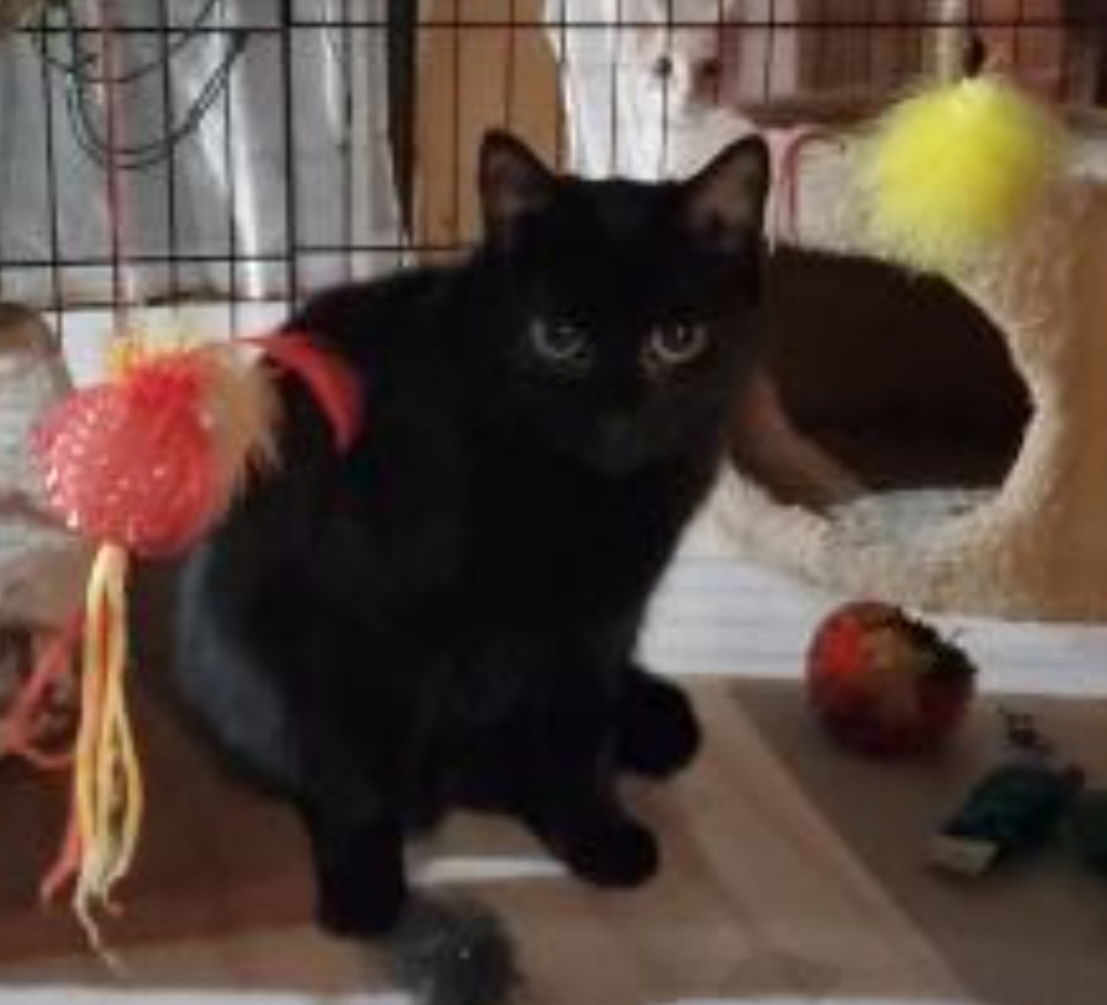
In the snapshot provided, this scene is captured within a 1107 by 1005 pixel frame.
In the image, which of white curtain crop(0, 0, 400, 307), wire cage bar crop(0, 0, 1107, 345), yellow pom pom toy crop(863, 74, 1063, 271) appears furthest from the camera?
white curtain crop(0, 0, 400, 307)

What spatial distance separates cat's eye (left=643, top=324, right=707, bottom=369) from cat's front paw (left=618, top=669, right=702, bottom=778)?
33cm

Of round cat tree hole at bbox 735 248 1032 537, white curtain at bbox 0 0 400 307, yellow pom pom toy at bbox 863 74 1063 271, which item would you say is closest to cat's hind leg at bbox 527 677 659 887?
yellow pom pom toy at bbox 863 74 1063 271

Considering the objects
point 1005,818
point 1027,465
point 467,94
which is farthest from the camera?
point 467,94

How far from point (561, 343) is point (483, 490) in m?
0.09

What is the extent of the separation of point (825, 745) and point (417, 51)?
4.69ft

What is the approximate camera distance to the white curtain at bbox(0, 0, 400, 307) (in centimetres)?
246

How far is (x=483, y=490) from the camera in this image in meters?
1.07

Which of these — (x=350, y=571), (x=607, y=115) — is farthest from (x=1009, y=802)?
(x=607, y=115)

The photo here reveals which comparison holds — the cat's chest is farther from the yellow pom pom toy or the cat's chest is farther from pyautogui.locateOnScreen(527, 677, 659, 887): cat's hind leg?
the yellow pom pom toy

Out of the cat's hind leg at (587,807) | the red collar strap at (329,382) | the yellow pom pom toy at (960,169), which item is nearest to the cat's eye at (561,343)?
the red collar strap at (329,382)

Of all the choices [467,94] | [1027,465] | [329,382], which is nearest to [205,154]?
[467,94]

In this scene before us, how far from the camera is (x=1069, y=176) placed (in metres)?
1.52

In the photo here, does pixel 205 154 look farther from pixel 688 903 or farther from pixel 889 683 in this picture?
pixel 688 903

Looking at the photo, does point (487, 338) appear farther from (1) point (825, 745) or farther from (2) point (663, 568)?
(1) point (825, 745)
